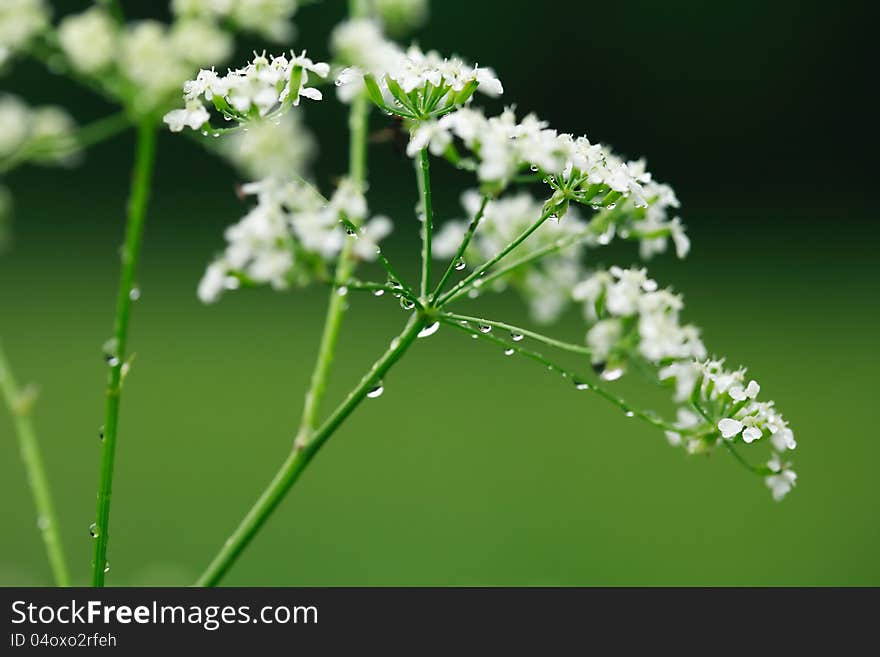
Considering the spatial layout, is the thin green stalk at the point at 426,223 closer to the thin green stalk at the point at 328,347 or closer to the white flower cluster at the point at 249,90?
the thin green stalk at the point at 328,347

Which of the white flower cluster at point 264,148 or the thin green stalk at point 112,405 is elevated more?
the white flower cluster at point 264,148

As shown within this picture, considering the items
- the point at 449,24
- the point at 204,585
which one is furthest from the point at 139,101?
the point at 449,24

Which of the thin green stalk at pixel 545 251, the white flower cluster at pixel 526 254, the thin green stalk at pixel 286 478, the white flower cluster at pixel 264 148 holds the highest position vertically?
the white flower cluster at pixel 264 148

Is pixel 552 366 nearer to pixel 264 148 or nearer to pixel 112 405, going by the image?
pixel 112 405

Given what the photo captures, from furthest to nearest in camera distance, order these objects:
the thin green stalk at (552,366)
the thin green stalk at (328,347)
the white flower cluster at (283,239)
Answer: the thin green stalk at (328,347)
the thin green stalk at (552,366)
the white flower cluster at (283,239)

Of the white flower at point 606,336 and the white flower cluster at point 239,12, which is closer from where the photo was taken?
the white flower at point 606,336

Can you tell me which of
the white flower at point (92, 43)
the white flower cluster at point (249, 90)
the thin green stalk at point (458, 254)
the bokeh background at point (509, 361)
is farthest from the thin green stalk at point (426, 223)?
the bokeh background at point (509, 361)

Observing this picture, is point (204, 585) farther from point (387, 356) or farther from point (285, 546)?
point (285, 546)

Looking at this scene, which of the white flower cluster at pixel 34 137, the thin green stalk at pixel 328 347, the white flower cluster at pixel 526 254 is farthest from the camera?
the white flower cluster at pixel 526 254
